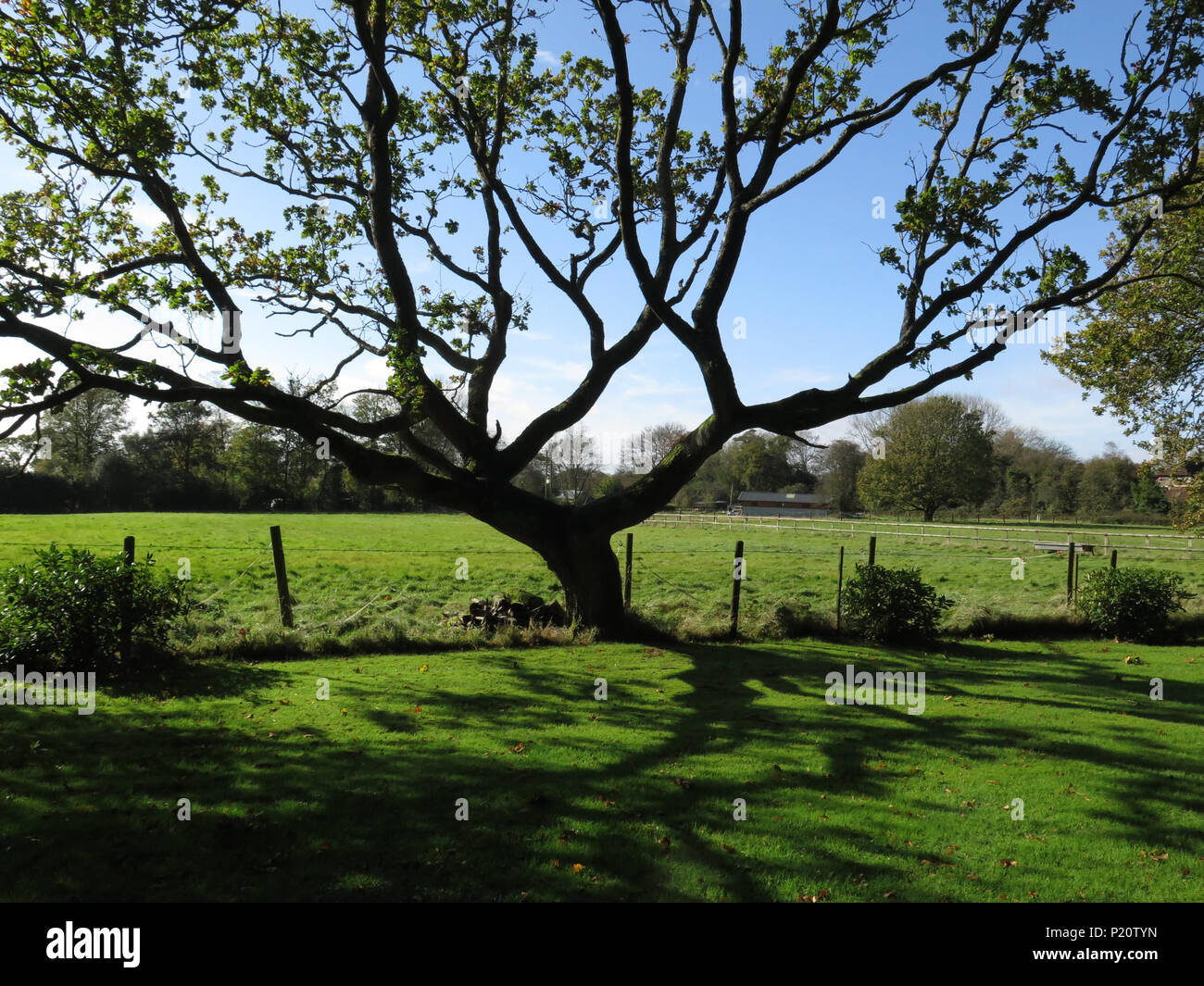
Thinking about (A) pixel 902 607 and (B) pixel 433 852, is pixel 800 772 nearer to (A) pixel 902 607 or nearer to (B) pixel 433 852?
(B) pixel 433 852

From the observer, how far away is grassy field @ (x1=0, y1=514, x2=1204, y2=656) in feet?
36.1

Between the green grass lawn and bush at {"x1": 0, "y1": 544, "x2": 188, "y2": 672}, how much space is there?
88cm

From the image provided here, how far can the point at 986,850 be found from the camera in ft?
14.4

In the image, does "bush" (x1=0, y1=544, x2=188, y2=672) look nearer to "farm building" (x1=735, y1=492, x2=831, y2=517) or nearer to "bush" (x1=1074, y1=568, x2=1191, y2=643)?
"bush" (x1=1074, y1=568, x2=1191, y2=643)

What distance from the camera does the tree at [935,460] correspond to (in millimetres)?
56344

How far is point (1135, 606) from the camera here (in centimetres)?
1286

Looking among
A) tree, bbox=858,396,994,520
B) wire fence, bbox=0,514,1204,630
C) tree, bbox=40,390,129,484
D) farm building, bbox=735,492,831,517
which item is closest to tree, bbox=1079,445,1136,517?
tree, bbox=858,396,994,520

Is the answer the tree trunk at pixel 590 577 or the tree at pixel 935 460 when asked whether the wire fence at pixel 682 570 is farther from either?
the tree at pixel 935 460

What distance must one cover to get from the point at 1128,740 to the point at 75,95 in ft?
47.1

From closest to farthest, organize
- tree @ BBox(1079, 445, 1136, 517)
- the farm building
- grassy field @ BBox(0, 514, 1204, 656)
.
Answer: grassy field @ BBox(0, 514, 1204, 656), tree @ BBox(1079, 445, 1136, 517), the farm building

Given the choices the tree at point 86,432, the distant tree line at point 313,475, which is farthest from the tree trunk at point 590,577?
the tree at point 86,432

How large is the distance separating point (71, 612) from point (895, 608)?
12.0m

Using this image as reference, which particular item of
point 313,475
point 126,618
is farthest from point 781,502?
point 126,618

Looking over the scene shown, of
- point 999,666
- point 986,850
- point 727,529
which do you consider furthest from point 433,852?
point 727,529
